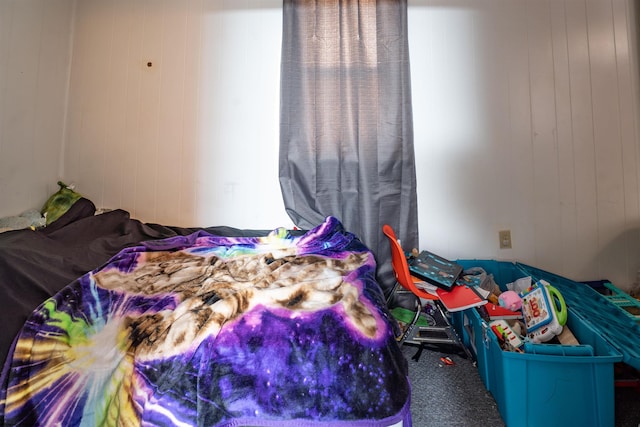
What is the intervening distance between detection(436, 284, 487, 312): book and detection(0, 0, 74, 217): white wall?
2502 mm

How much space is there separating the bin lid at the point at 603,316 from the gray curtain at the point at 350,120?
0.80 m

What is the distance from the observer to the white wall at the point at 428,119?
1752 mm

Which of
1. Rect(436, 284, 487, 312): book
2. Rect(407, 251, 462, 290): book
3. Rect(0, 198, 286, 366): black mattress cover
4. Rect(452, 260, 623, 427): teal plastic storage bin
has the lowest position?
Rect(452, 260, 623, 427): teal plastic storage bin

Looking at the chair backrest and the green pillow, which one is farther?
the green pillow

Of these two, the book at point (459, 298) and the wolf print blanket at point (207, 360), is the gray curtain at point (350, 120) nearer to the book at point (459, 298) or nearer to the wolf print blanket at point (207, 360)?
the book at point (459, 298)

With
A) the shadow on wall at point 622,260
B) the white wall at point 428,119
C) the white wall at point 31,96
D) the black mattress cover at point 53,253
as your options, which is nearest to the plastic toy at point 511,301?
the white wall at point 428,119

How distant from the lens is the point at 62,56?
1868 mm

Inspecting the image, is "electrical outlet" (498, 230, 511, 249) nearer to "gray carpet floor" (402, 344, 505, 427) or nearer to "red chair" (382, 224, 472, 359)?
"red chair" (382, 224, 472, 359)

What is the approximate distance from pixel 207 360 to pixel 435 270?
1.13 metres

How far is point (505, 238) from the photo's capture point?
70.1 inches

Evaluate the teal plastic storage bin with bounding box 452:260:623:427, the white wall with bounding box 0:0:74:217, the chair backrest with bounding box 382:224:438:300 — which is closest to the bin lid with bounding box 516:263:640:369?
the teal plastic storage bin with bounding box 452:260:623:427

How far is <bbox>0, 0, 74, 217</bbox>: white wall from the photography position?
1.53 meters

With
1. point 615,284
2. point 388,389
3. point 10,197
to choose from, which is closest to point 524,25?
point 615,284

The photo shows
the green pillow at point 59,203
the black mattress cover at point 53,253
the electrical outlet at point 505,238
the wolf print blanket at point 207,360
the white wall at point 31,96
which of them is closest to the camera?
the wolf print blanket at point 207,360
